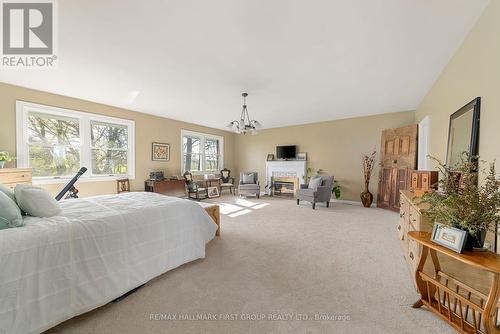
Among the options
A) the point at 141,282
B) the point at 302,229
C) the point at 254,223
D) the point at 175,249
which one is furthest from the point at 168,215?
the point at 302,229

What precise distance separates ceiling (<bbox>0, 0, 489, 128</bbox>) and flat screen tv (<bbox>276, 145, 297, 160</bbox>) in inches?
105

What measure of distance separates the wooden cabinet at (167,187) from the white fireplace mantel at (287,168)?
295 cm

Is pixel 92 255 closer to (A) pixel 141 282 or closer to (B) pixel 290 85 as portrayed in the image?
(A) pixel 141 282

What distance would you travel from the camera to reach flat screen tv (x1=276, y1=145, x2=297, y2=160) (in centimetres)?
678

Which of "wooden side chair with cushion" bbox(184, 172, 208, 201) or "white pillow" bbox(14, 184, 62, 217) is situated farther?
"wooden side chair with cushion" bbox(184, 172, 208, 201)

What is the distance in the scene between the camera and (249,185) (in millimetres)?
6625

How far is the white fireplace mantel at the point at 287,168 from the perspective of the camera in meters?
6.61

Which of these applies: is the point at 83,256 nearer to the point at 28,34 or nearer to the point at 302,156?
the point at 28,34

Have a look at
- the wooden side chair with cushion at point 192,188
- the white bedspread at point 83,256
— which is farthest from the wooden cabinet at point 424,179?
the wooden side chair with cushion at point 192,188

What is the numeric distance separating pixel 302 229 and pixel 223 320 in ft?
7.55

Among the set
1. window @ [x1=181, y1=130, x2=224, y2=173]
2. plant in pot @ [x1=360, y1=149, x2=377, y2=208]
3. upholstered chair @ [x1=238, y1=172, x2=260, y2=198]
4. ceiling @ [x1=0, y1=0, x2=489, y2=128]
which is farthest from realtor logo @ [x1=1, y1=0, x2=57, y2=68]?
plant in pot @ [x1=360, y1=149, x2=377, y2=208]

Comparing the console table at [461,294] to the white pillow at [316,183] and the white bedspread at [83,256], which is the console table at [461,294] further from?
the white pillow at [316,183]

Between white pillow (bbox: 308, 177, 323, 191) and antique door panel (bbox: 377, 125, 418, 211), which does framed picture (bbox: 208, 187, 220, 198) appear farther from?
antique door panel (bbox: 377, 125, 418, 211)

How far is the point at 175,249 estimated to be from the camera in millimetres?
2166
